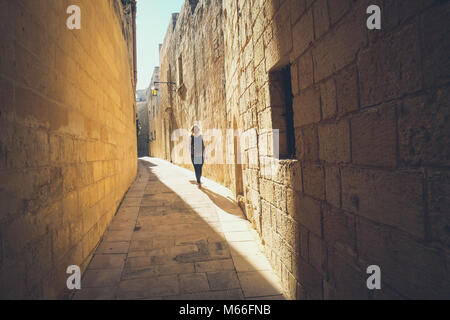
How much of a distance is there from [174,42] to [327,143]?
585 inches

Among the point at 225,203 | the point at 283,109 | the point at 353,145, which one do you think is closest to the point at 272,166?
the point at 283,109

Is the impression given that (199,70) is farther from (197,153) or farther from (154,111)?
(154,111)

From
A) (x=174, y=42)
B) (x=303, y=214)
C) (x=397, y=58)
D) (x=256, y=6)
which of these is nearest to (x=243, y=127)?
(x=256, y=6)

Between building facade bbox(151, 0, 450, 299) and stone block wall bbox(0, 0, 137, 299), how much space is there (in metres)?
1.85

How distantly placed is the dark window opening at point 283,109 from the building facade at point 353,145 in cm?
1

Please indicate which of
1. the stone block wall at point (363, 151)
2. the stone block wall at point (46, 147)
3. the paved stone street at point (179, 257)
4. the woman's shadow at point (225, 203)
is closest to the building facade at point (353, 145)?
the stone block wall at point (363, 151)

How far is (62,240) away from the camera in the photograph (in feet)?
6.44

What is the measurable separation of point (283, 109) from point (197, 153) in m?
4.27

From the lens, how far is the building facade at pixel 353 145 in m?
0.95

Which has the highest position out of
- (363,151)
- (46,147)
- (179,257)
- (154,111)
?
(154,111)

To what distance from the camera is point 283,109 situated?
106 inches

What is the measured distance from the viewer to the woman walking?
21.9 feet

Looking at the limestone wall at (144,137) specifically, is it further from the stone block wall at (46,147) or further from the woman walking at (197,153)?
the stone block wall at (46,147)
